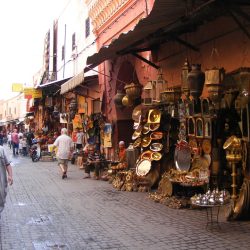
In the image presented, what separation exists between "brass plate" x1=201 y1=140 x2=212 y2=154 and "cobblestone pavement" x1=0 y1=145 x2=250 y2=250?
4.96ft

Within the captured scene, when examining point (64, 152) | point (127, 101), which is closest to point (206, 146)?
point (127, 101)

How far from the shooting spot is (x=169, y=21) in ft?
27.5

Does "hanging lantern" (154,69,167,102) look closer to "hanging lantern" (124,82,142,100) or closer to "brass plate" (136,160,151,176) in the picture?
"hanging lantern" (124,82,142,100)

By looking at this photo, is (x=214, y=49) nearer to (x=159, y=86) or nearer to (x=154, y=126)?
(x=159, y=86)

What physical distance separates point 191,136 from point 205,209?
2004mm

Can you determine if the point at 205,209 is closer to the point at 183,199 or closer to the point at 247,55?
the point at 183,199

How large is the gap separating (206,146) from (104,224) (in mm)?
3129

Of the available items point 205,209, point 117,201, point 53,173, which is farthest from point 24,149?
point 205,209

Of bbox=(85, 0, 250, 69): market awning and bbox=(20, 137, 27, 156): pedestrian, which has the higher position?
bbox=(85, 0, 250, 69): market awning

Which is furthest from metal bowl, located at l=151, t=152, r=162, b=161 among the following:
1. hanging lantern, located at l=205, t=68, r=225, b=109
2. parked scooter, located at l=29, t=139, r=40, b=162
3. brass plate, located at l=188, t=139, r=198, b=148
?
parked scooter, located at l=29, t=139, r=40, b=162

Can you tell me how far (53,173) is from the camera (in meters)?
15.6

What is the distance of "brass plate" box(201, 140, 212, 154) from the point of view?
30.1ft

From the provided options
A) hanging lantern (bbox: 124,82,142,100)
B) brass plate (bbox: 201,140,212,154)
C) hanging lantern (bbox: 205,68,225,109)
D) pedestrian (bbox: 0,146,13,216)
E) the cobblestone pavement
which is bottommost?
the cobblestone pavement

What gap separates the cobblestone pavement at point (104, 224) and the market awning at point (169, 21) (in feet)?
11.0
